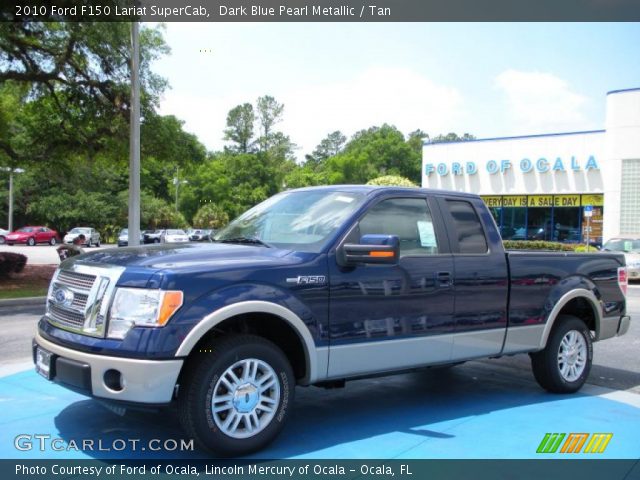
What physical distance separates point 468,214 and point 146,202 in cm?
6146

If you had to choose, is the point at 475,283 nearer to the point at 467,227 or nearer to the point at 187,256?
the point at 467,227

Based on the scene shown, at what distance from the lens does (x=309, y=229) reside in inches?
204

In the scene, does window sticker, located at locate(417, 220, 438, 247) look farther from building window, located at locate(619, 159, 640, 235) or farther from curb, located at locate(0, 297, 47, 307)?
building window, located at locate(619, 159, 640, 235)

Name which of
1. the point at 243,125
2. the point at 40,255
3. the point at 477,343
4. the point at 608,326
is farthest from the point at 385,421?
the point at 243,125

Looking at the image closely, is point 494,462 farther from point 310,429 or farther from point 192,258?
point 192,258

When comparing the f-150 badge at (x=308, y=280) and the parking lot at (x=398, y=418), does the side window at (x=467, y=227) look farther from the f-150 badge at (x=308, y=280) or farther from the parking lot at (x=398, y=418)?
the f-150 badge at (x=308, y=280)

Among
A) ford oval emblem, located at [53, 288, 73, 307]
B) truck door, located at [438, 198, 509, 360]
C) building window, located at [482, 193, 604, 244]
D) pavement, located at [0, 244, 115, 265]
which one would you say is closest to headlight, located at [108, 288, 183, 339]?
ford oval emblem, located at [53, 288, 73, 307]

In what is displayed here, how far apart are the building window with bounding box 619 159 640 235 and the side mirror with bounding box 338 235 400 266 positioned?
2969 centimetres

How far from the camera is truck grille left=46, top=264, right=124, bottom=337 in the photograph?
4.20 meters

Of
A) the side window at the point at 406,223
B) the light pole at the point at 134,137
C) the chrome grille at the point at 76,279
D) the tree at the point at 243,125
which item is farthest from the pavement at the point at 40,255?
the tree at the point at 243,125

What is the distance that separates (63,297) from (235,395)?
1465mm

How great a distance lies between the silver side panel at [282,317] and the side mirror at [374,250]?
63cm

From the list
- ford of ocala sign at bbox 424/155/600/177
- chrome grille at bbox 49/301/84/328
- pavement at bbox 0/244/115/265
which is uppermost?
ford of ocala sign at bbox 424/155/600/177

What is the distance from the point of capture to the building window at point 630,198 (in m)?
30.8
